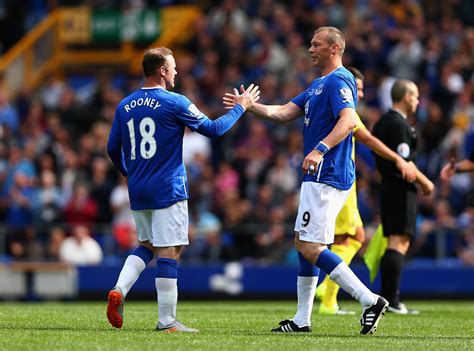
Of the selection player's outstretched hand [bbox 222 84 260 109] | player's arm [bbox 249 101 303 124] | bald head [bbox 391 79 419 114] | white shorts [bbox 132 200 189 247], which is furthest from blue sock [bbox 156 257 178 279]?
bald head [bbox 391 79 419 114]

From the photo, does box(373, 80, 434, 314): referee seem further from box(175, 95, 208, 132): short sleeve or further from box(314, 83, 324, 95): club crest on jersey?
box(175, 95, 208, 132): short sleeve

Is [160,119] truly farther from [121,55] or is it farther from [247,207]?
[121,55]

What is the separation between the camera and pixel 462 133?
20.1 m

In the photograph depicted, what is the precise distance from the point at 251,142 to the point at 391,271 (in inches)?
354

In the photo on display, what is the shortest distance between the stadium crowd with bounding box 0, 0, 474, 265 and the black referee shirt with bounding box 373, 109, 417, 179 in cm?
567

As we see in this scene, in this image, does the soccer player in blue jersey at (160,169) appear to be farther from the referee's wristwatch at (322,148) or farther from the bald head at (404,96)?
the bald head at (404,96)

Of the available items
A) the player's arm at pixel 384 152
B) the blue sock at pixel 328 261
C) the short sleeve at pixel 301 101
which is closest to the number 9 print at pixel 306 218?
the blue sock at pixel 328 261

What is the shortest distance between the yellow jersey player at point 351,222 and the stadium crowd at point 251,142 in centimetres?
597

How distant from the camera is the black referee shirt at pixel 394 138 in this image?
43.4ft

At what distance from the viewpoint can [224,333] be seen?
1022 centimetres

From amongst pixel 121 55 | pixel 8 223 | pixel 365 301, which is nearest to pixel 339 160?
pixel 365 301

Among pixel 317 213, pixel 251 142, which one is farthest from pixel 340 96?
pixel 251 142

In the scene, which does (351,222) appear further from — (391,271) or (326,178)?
(326,178)

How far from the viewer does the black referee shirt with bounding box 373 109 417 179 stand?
13234 mm
